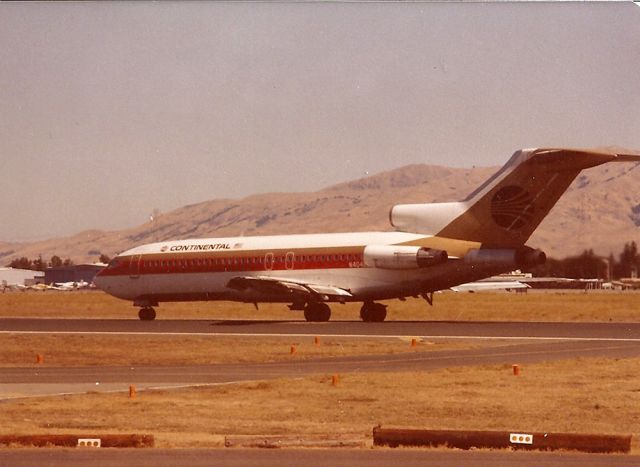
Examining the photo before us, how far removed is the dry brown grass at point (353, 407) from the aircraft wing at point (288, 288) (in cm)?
2325

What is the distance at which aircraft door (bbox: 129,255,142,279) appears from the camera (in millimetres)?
58469

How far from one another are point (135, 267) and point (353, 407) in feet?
124

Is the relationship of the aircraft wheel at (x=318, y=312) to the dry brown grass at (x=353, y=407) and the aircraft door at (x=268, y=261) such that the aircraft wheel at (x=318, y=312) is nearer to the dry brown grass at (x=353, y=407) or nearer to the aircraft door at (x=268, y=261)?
the aircraft door at (x=268, y=261)

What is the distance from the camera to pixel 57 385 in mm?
26125

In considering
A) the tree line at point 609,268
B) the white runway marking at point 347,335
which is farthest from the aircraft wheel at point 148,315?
the tree line at point 609,268

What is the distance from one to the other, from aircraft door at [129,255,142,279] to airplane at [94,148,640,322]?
54 millimetres

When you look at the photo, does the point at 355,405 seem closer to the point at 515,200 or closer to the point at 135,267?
the point at 515,200

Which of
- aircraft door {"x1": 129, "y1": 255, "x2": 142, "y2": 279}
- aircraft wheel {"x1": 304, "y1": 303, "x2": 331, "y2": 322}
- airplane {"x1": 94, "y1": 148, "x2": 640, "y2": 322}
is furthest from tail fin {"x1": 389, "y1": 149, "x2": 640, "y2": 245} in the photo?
aircraft door {"x1": 129, "y1": 255, "x2": 142, "y2": 279}

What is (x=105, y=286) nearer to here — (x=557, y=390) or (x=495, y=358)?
(x=495, y=358)

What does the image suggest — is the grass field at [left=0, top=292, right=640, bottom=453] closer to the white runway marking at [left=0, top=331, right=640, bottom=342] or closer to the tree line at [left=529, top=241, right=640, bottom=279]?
the white runway marking at [left=0, top=331, right=640, bottom=342]

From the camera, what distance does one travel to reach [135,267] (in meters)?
58.6

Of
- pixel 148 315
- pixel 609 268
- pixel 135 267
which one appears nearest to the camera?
pixel 135 267

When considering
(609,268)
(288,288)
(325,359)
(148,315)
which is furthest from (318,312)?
(609,268)

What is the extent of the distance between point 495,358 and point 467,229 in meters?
16.7
